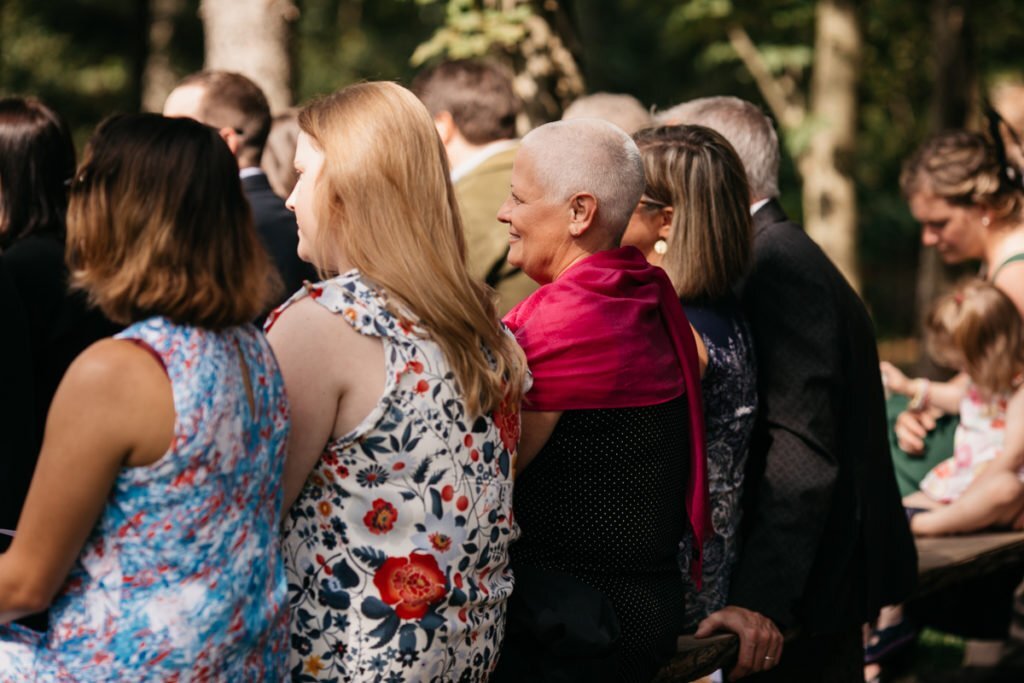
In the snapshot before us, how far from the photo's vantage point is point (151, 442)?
7.31 ft

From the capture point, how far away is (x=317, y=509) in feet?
8.47

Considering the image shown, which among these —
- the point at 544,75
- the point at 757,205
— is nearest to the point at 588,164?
the point at 757,205

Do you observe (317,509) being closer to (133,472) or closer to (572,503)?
(133,472)

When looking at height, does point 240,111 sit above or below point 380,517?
above

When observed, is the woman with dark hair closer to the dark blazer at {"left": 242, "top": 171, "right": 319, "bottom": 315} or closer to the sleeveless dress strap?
the dark blazer at {"left": 242, "top": 171, "right": 319, "bottom": 315}

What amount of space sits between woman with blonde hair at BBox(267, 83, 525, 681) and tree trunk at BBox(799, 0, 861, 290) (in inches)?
326

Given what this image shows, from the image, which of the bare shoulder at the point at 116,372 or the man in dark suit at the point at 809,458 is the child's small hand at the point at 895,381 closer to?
the man in dark suit at the point at 809,458

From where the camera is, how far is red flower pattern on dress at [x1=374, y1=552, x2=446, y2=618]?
260cm

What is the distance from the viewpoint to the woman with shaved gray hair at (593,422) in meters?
3.05

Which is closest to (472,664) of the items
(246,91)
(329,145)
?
(329,145)

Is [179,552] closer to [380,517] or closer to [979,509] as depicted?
[380,517]

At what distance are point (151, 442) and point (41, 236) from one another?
150 centimetres

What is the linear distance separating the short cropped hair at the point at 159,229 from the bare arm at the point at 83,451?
12 centimetres

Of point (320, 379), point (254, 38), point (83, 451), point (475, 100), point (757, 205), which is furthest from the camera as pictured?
point (254, 38)
